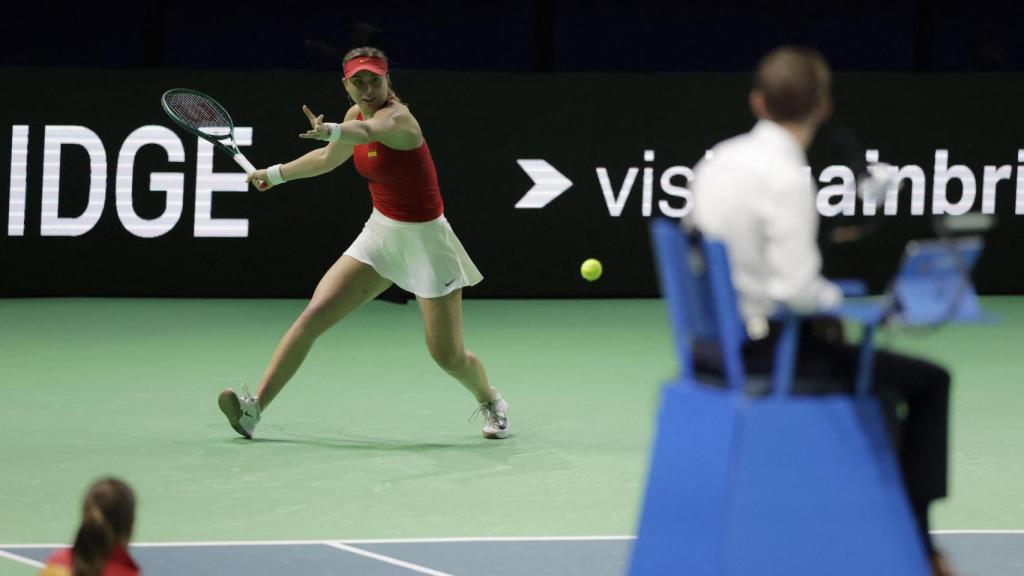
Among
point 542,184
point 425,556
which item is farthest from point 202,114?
point 542,184

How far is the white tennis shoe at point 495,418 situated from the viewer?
7.89 m

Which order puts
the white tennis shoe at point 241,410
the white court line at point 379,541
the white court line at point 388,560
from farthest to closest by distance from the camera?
the white tennis shoe at point 241,410
the white court line at point 379,541
the white court line at point 388,560

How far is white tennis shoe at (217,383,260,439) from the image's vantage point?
7695 millimetres

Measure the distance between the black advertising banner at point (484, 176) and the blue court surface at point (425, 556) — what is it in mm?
5709

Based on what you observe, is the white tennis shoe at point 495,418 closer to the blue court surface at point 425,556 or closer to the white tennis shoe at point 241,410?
the white tennis shoe at point 241,410

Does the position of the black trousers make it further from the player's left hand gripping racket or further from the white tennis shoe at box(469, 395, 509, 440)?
the player's left hand gripping racket

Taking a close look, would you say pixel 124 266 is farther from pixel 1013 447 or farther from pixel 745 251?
pixel 745 251

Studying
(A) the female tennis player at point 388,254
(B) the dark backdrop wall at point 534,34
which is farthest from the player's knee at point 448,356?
(B) the dark backdrop wall at point 534,34

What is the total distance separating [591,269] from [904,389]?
709 cm

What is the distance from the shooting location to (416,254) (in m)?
7.65

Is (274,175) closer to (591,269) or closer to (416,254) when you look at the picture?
(416,254)

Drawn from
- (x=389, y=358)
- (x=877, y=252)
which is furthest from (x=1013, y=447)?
(x=877, y=252)

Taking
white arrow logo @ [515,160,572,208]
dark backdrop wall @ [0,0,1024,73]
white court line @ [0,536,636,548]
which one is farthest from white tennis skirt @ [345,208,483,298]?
dark backdrop wall @ [0,0,1024,73]

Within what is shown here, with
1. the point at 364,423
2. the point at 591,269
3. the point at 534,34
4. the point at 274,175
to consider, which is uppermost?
the point at 534,34
